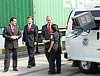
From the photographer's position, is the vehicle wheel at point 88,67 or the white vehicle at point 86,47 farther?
the vehicle wheel at point 88,67

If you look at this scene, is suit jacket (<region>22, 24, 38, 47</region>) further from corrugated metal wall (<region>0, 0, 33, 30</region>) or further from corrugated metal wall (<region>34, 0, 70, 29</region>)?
corrugated metal wall (<region>34, 0, 70, 29</region>)

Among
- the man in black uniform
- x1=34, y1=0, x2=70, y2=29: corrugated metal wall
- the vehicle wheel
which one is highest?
x1=34, y1=0, x2=70, y2=29: corrugated metal wall

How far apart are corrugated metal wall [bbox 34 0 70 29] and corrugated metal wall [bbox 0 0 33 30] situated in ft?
1.26

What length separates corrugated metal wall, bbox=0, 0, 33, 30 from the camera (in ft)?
52.3

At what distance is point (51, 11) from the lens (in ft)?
59.7

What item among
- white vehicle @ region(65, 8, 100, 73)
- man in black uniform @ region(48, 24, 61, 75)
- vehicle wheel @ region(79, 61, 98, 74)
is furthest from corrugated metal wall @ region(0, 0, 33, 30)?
vehicle wheel @ region(79, 61, 98, 74)

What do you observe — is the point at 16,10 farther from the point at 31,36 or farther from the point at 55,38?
the point at 55,38

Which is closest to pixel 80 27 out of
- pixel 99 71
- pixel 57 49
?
pixel 57 49

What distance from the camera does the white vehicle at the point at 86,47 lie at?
949 centimetres

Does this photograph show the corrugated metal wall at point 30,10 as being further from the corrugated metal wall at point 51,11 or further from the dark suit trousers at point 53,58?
the dark suit trousers at point 53,58

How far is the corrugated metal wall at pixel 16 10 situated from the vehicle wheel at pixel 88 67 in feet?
21.0

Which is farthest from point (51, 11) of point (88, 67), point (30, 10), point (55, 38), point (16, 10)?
point (88, 67)

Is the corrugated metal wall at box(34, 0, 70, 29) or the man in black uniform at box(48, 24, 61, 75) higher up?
the corrugated metal wall at box(34, 0, 70, 29)

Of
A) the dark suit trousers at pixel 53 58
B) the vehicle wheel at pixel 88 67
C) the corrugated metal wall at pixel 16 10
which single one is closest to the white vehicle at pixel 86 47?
the vehicle wheel at pixel 88 67
